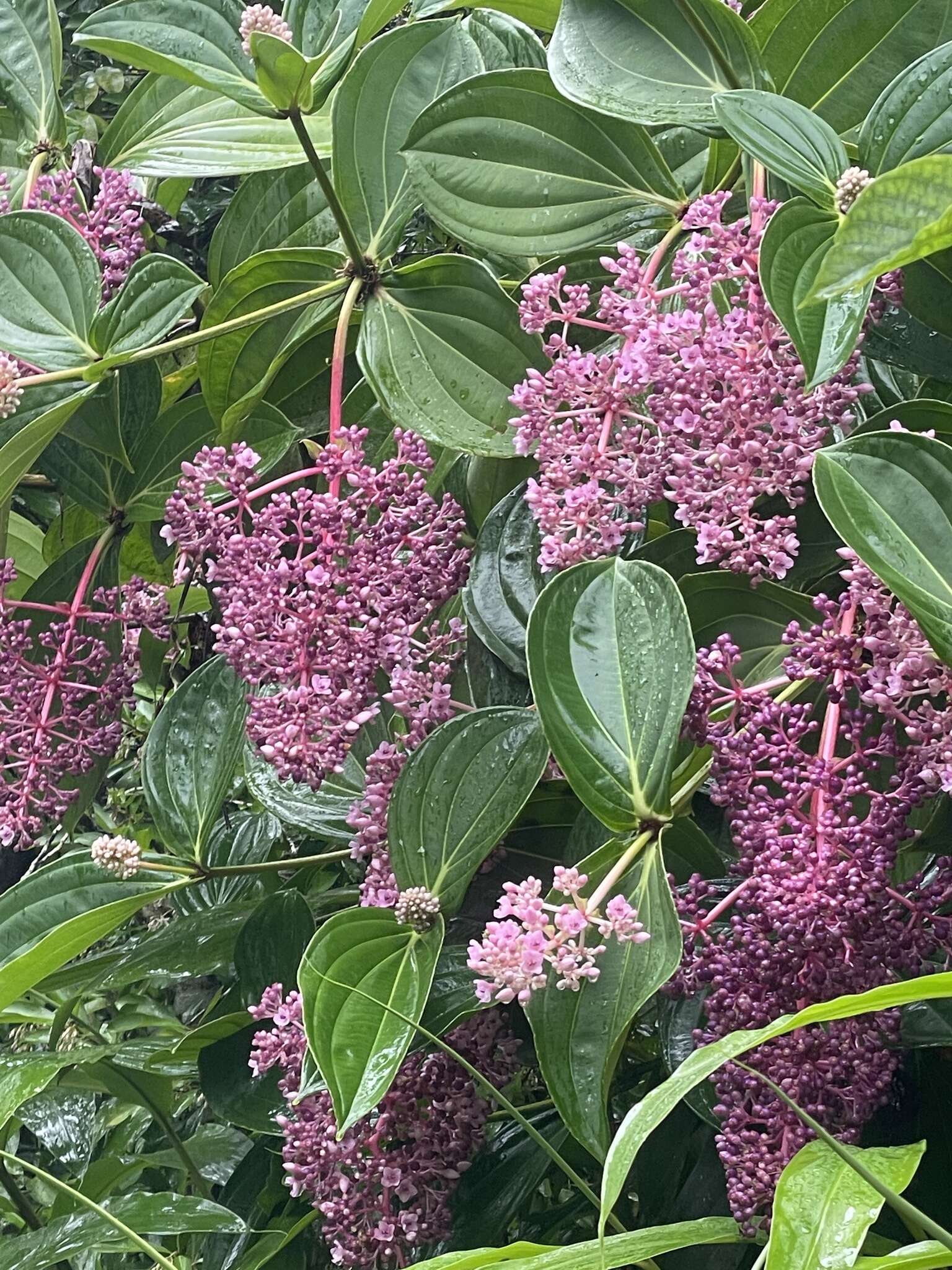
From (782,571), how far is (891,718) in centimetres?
9

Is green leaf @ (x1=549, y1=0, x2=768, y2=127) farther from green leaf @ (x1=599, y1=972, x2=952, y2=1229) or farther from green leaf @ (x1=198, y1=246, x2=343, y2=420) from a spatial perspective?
green leaf @ (x1=599, y1=972, x2=952, y2=1229)

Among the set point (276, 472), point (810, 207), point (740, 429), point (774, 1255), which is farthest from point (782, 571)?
point (276, 472)

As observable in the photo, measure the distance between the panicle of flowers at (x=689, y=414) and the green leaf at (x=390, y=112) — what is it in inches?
7.6

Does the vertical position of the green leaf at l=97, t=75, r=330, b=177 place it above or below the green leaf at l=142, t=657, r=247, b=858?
above

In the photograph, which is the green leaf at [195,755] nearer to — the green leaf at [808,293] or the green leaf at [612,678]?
the green leaf at [612,678]

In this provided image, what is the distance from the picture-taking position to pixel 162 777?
0.90 m

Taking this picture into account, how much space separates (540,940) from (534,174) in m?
0.45

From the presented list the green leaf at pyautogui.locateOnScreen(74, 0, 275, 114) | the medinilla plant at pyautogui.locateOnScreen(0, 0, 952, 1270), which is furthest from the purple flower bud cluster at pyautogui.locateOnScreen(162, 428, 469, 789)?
the green leaf at pyautogui.locateOnScreen(74, 0, 275, 114)

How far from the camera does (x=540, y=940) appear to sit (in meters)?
0.55

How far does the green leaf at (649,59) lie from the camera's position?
68 cm

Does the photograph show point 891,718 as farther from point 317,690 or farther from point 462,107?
point 462,107

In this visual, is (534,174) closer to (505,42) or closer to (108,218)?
(505,42)

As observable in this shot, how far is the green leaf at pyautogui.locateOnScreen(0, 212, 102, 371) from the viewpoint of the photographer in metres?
0.85

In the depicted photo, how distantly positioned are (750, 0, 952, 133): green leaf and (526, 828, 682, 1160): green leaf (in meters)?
0.43
